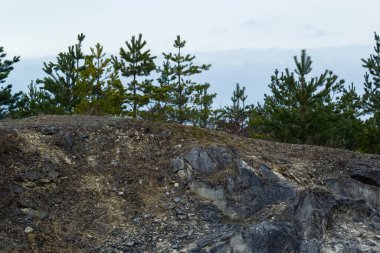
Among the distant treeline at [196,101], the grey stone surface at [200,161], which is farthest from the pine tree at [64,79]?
the grey stone surface at [200,161]

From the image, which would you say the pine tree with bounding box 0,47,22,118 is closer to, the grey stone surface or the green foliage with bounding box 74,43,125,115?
the green foliage with bounding box 74,43,125,115

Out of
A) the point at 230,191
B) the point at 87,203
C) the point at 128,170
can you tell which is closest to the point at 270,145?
the point at 230,191

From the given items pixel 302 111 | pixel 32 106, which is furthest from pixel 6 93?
pixel 302 111

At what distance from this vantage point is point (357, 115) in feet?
91.3

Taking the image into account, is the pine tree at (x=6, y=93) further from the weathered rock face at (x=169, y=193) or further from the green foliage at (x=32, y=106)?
the weathered rock face at (x=169, y=193)

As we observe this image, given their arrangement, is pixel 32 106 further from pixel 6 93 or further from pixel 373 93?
pixel 373 93

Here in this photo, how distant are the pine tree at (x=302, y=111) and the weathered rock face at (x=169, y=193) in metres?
7.02

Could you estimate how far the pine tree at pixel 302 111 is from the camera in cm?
2309

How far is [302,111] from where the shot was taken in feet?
78.1

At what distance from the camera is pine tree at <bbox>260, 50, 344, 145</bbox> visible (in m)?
23.1

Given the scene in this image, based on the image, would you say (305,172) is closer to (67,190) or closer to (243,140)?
(243,140)

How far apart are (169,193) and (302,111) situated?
11.6 metres

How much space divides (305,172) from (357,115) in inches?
554

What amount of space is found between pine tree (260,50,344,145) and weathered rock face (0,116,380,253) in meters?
7.02
